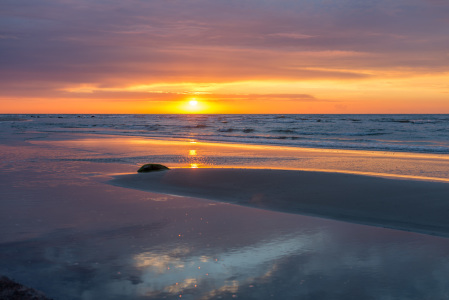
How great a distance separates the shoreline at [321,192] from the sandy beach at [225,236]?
26mm

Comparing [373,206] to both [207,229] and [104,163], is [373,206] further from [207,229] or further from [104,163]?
[104,163]

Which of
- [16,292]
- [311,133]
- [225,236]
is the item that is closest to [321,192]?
[225,236]

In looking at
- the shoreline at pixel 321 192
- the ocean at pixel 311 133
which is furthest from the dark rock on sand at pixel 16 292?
the ocean at pixel 311 133

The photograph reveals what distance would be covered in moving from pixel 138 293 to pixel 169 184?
607cm

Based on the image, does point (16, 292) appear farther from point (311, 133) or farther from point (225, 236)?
point (311, 133)

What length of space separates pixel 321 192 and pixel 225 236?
376 cm

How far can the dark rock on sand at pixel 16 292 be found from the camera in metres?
3.21

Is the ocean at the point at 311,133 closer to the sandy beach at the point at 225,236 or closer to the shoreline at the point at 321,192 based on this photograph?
the shoreline at the point at 321,192

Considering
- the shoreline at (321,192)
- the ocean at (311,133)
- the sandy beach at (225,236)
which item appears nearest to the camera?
the sandy beach at (225,236)

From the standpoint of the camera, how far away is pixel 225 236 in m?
5.35

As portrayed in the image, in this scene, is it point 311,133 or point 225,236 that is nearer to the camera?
point 225,236

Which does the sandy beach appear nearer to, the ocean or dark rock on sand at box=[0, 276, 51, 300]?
dark rock on sand at box=[0, 276, 51, 300]

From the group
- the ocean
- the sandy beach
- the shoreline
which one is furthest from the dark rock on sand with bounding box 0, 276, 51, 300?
the ocean

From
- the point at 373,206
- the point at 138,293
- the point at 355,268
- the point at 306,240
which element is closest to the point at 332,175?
the point at 373,206
